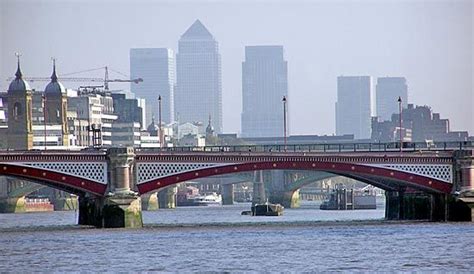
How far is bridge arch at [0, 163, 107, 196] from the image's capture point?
5773 inches

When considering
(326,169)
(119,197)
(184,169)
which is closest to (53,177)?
(119,197)

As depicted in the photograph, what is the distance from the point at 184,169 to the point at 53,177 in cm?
1005

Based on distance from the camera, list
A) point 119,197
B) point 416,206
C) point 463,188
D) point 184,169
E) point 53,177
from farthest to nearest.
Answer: point 416,206 → point 463,188 → point 184,169 → point 119,197 → point 53,177

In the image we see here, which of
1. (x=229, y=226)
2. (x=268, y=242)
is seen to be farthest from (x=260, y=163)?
(x=268, y=242)

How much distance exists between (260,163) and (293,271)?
4895cm

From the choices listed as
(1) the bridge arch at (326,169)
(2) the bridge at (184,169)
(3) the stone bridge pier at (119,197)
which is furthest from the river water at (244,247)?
(1) the bridge arch at (326,169)

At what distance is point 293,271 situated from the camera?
10344 cm

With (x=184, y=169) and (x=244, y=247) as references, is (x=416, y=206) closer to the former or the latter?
(x=184, y=169)

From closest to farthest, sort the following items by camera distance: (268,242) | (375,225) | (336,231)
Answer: (268,242) < (336,231) < (375,225)

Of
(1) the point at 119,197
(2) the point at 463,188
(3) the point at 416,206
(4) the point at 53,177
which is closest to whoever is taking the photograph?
(4) the point at 53,177

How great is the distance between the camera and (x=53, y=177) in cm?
14775

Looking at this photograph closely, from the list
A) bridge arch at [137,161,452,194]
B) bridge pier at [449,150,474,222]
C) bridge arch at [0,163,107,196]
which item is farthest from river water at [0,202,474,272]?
bridge pier at [449,150,474,222]

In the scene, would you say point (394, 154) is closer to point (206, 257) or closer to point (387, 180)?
point (387, 180)

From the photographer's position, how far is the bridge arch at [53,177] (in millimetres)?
146625
